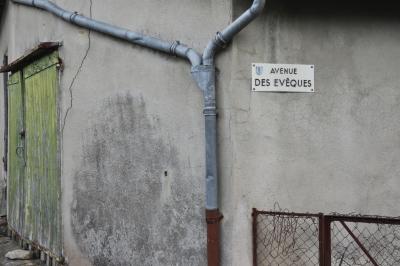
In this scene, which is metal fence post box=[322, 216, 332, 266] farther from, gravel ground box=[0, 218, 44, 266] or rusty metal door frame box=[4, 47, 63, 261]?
gravel ground box=[0, 218, 44, 266]

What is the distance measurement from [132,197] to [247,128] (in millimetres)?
1491

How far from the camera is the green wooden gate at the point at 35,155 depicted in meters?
5.41

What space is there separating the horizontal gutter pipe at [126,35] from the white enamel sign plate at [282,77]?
563 mm

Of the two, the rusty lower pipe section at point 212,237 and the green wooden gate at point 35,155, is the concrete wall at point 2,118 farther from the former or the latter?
→ the rusty lower pipe section at point 212,237

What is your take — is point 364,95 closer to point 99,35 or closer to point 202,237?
point 202,237

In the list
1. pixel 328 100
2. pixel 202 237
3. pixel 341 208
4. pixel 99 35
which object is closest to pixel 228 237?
pixel 202 237

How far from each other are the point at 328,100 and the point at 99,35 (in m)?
2.63

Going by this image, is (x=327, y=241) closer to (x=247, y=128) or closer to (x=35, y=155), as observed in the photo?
(x=247, y=128)

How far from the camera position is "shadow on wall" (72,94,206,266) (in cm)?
410

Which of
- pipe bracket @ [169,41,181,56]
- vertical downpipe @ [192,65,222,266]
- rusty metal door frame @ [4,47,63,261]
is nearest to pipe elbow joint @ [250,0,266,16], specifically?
vertical downpipe @ [192,65,222,266]

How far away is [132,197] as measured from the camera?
447 centimetres

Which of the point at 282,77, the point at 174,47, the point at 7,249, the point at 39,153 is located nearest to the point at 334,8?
the point at 282,77

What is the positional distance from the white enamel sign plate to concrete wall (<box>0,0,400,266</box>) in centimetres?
7

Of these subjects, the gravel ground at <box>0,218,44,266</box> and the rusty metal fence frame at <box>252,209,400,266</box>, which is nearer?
the rusty metal fence frame at <box>252,209,400,266</box>
